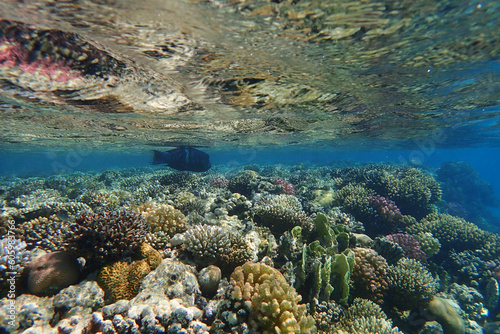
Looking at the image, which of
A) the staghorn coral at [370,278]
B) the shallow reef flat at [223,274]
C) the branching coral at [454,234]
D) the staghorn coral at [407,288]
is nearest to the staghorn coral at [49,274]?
the shallow reef flat at [223,274]

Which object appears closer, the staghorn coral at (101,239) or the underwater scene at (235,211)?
the underwater scene at (235,211)

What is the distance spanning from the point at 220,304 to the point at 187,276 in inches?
31.6

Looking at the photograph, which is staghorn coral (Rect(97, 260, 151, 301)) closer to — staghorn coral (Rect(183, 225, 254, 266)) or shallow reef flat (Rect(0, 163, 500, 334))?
shallow reef flat (Rect(0, 163, 500, 334))

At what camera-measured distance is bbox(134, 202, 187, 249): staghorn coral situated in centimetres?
507

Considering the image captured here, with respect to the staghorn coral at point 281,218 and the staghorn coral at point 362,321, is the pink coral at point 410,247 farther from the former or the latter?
the staghorn coral at point 362,321

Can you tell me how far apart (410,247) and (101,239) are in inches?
382

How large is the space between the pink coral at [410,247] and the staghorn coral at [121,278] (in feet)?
27.1

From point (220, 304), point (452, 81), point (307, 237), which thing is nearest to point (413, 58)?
point (452, 81)

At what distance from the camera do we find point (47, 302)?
335cm

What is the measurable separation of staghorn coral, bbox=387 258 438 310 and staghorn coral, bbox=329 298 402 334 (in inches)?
49.8

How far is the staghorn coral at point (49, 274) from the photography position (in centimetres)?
350

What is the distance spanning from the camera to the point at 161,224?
5629mm

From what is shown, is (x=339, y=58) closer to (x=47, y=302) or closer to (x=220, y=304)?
(x=220, y=304)

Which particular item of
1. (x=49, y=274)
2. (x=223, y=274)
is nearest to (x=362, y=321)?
(x=223, y=274)
